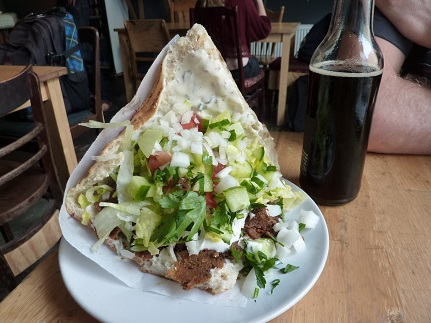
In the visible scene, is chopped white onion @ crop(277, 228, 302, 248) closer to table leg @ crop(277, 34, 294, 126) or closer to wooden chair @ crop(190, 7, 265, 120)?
wooden chair @ crop(190, 7, 265, 120)

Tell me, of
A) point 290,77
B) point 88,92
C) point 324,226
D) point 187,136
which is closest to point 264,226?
point 324,226

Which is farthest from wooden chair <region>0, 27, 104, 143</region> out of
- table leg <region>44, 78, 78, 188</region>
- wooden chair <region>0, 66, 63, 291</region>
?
wooden chair <region>0, 66, 63, 291</region>

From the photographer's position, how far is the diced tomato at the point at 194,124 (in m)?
0.64

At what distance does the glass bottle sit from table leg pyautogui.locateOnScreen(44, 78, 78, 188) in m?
1.32

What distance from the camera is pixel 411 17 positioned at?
0.92m

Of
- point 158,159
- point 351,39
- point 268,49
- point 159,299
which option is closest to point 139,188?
point 158,159

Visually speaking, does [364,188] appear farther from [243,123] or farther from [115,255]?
[115,255]

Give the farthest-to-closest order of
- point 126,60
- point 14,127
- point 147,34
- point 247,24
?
1. point 126,60
2. point 147,34
3. point 247,24
4. point 14,127

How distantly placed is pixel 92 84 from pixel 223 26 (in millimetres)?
1053

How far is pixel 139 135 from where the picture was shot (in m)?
0.58

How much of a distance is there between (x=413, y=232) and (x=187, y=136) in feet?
1.55

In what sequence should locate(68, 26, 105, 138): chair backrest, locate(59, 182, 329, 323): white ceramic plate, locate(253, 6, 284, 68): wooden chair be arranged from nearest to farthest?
locate(59, 182, 329, 323): white ceramic plate < locate(68, 26, 105, 138): chair backrest < locate(253, 6, 284, 68): wooden chair

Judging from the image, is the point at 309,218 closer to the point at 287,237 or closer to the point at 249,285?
the point at 287,237

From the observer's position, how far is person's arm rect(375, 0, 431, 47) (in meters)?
0.89
